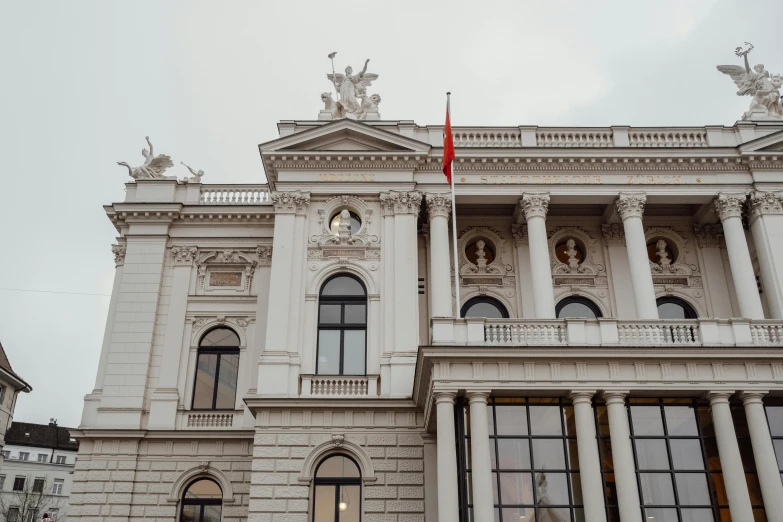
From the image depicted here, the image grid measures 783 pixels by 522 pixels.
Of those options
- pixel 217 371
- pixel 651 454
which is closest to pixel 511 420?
pixel 651 454

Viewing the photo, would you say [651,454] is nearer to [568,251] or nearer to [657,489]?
[657,489]

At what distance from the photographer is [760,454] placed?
19219 mm

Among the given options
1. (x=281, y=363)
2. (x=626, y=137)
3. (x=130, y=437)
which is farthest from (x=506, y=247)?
(x=130, y=437)

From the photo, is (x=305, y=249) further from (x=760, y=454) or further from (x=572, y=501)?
(x=760, y=454)

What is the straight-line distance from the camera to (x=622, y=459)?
1895 cm

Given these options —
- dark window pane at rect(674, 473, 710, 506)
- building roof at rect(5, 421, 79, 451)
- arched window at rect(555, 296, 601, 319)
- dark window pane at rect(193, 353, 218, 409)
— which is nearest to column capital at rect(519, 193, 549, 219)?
arched window at rect(555, 296, 601, 319)

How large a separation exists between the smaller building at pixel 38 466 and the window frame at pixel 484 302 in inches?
2122

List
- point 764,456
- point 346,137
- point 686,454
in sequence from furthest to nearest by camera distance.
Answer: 1. point 346,137
2. point 686,454
3. point 764,456

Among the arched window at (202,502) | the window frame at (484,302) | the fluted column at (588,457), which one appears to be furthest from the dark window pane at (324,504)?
the window frame at (484,302)

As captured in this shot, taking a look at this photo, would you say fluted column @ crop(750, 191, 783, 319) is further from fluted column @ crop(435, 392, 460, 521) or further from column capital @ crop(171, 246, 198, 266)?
column capital @ crop(171, 246, 198, 266)

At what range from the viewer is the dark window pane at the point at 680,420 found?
1997 centimetres

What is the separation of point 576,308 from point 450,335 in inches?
376

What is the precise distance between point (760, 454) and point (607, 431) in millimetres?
3752

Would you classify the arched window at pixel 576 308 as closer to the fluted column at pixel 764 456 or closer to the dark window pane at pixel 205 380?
the fluted column at pixel 764 456
